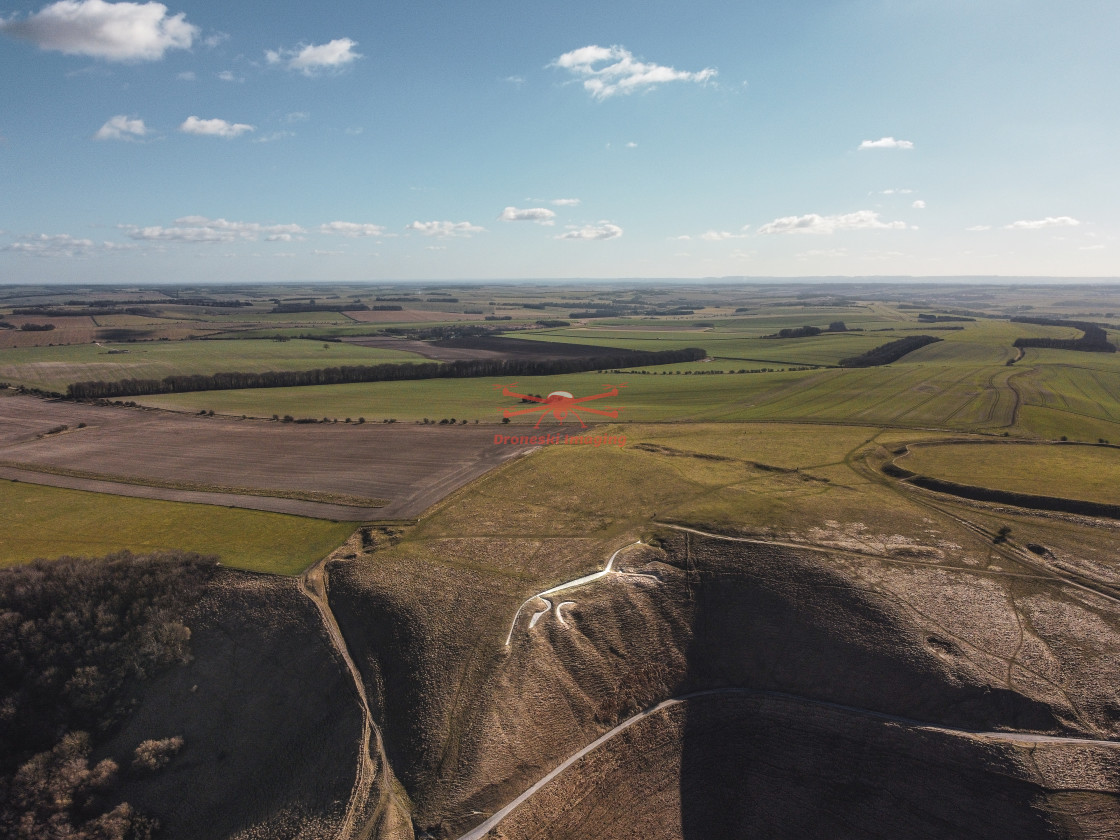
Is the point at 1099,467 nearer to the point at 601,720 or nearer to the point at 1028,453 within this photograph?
the point at 1028,453

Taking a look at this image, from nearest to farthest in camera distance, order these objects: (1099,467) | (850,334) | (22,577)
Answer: (22,577)
(1099,467)
(850,334)

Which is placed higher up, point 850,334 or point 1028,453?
point 850,334

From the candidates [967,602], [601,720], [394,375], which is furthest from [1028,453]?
[394,375]

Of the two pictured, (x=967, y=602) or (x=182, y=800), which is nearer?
(x=182, y=800)

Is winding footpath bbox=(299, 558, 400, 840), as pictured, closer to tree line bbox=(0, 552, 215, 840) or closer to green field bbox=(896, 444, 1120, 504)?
tree line bbox=(0, 552, 215, 840)

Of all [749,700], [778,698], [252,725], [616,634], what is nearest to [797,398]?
[778,698]

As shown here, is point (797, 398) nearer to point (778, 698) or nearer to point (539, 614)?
point (778, 698)

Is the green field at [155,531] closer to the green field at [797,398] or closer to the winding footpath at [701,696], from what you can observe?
the winding footpath at [701,696]
